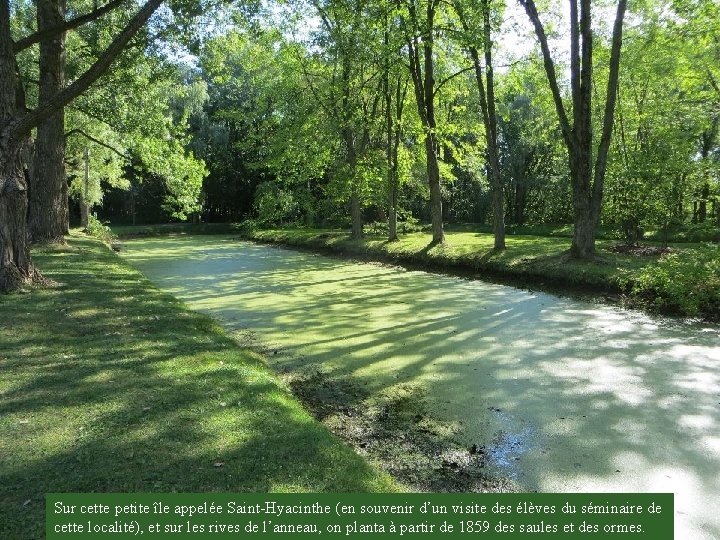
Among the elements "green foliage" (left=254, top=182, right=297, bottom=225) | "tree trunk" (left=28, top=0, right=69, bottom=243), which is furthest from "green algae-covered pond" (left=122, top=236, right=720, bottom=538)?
"green foliage" (left=254, top=182, right=297, bottom=225)

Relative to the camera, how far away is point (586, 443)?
3.69 m

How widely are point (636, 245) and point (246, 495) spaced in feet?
41.6

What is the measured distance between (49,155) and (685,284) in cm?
1201

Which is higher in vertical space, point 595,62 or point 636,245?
point 595,62

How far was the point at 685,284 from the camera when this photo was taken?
7402 millimetres

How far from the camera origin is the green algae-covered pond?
3377 millimetres

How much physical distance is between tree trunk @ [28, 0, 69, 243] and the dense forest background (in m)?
0.04

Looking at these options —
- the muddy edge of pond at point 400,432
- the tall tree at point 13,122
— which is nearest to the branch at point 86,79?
the tall tree at point 13,122

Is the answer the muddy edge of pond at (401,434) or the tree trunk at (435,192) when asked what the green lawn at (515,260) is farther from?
the muddy edge of pond at (401,434)

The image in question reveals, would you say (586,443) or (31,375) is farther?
(31,375)

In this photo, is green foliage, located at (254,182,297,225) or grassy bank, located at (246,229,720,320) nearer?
grassy bank, located at (246,229,720,320)

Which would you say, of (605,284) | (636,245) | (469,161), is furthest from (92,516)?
(469,161)

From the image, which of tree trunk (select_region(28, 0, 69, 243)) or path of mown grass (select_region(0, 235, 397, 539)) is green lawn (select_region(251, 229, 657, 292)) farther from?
tree trunk (select_region(28, 0, 69, 243))

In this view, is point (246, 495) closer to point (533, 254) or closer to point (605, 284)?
point (605, 284)
